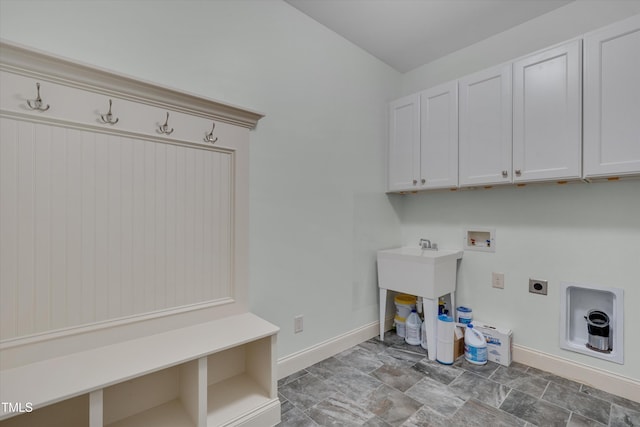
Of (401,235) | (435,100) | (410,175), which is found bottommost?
(401,235)

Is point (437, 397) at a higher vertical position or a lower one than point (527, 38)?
lower

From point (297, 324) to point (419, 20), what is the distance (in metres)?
2.35

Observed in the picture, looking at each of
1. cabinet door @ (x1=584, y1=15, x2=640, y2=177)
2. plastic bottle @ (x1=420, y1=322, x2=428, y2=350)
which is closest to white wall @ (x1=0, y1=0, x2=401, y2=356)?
plastic bottle @ (x1=420, y1=322, x2=428, y2=350)

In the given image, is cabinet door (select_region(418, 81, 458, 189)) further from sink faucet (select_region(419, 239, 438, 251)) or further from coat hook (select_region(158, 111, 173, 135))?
coat hook (select_region(158, 111, 173, 135))

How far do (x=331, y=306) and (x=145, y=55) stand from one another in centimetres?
195

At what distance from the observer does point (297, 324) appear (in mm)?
2053

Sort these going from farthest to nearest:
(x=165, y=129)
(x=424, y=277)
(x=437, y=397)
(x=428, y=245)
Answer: (x=428, y=245), (x=424, y=277), (x=437, y=397), (x=165, y=129)

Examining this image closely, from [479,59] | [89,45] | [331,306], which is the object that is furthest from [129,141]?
[479,59]

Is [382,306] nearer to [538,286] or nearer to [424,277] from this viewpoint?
[424,277]

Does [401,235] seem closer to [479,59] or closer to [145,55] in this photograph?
[479,59]

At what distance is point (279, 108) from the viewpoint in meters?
1.96

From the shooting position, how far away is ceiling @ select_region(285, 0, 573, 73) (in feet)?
6.60

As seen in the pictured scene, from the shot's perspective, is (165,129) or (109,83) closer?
(109,83)

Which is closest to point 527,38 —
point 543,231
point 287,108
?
point 543,231
